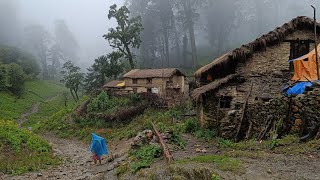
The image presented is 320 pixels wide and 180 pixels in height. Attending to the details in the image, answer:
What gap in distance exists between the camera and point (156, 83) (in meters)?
36.4

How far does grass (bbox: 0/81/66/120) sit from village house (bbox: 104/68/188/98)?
50.4 feet

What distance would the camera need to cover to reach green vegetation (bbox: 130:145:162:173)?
1296cm

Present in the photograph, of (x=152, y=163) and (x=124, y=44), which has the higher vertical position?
(x=124, y=44)

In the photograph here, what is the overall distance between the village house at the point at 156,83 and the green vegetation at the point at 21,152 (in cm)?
1547

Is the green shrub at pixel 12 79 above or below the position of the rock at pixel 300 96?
above

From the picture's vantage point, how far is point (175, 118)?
26703mm

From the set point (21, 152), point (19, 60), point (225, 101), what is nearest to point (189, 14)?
point (19, 60)

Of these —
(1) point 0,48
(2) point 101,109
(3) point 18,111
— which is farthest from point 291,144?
(1) point 0,48

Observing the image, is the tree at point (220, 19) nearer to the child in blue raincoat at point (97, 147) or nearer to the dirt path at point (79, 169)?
the dirt path at point (79, 169)

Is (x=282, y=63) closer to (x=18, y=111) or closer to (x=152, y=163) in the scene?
(x=152, y=163)

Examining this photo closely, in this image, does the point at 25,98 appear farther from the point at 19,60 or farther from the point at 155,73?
the point at 155,73

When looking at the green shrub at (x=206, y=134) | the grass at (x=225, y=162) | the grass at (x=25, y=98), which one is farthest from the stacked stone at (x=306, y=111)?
the grass at (x=25, y=98)

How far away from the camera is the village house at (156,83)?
36.0 metres

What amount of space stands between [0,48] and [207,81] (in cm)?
6268
